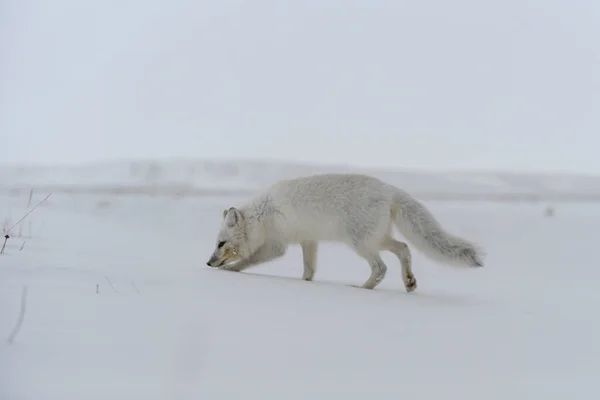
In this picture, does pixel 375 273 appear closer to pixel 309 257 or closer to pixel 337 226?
pixel 337 226

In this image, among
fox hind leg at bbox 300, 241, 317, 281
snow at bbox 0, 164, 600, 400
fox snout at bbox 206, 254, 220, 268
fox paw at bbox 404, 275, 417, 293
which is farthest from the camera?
fox hind leg at bbox 300, 241, 317, 281

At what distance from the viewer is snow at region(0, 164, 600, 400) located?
1.27 meters

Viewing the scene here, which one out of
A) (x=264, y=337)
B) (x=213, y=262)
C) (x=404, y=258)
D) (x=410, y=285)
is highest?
(x=264, y=337)

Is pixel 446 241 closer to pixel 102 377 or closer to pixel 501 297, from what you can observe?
pixel 501 297

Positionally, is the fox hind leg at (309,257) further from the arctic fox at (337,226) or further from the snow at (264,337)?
the snow at (264,337)

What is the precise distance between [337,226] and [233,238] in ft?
2.88

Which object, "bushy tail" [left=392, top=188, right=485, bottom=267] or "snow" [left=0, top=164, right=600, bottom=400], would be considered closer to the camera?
"snow" [left=0, top=164, right=600, bottom=400]

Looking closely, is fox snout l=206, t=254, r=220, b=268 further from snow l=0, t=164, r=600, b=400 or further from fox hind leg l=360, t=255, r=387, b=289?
fox hind leg l=360, t=255, r=387, b=289

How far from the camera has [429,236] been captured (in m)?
3.59

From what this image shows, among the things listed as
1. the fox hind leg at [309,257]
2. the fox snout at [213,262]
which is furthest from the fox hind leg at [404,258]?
the fox snout at [213,262]

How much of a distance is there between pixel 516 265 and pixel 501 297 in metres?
2.52

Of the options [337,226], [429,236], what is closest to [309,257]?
[337,226]

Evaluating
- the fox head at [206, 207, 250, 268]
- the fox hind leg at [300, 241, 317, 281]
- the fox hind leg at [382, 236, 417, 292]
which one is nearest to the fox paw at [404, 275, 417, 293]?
the fox hind leg at [382, 236, 417, 292]

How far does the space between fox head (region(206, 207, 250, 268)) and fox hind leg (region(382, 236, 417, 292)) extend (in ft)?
3.46
